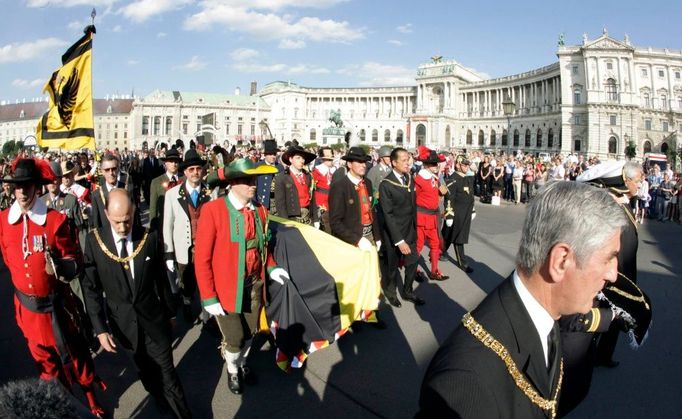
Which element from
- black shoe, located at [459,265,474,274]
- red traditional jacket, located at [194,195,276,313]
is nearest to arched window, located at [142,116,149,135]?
black shoe, located at [459,265,474,274]

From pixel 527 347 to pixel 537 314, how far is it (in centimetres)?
13

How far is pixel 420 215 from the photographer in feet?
24.1

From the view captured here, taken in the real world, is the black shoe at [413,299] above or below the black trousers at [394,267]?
below

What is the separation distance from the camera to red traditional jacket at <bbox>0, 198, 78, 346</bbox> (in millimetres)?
3312

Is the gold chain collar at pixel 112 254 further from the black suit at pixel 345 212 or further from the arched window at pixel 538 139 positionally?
the arched window at pixel 538 139

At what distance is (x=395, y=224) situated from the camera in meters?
6.19

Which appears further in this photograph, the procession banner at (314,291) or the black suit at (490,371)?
the procession banner at (314,291)

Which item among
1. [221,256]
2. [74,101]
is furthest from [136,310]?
[74,101]

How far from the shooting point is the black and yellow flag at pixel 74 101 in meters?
6.14

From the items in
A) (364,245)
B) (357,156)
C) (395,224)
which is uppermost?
(357,156)

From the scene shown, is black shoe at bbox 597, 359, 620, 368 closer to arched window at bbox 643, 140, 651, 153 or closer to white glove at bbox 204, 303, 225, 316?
white glove at bbox 204, 303, 225, 316

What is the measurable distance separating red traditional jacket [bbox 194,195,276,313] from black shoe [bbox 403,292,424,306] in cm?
322

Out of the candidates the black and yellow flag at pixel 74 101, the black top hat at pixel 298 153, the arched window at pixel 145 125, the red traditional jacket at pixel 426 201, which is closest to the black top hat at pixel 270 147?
the black top hat at pixel 298 153

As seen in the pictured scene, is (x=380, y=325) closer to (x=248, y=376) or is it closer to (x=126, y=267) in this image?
(x=248, y=376)
